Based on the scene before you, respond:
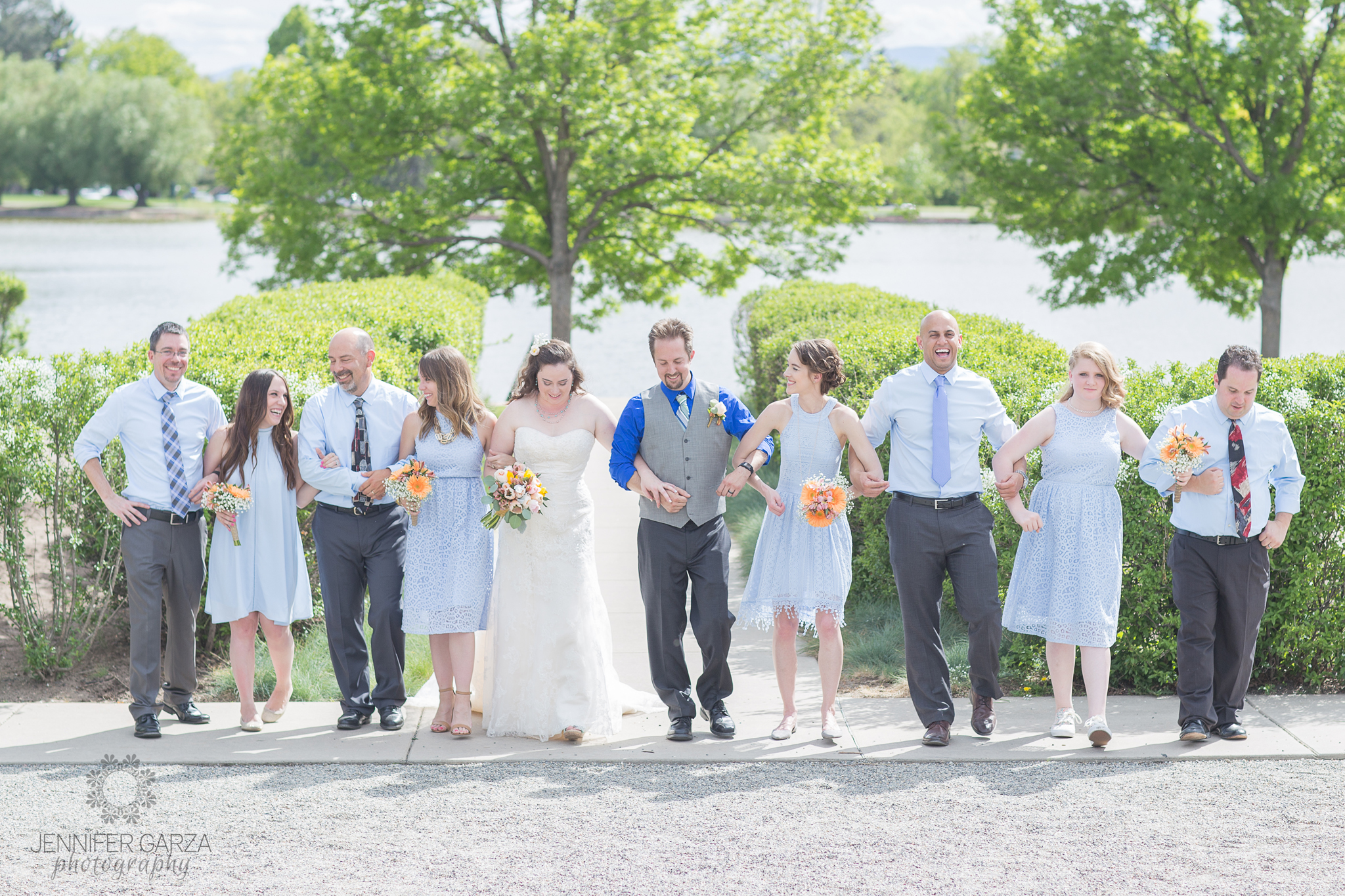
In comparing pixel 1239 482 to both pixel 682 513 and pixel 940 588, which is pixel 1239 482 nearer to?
pixel 940 588

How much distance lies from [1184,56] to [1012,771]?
577 inches

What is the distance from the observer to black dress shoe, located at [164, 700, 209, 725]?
6.28 m

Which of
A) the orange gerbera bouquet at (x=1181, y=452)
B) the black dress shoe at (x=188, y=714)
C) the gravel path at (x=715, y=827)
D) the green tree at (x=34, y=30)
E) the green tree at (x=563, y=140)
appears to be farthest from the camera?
the green tree at (x=34, y=30)

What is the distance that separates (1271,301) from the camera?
1792 cm

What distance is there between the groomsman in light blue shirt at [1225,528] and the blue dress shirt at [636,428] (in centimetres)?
194

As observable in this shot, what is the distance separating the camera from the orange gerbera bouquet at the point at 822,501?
18.9 feet

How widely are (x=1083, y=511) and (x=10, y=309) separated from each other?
632 inches

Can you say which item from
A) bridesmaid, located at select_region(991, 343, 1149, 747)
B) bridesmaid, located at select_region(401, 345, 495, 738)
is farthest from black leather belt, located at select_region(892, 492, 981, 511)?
bridesmaid, located at select_region(401, 345, 495, 738)

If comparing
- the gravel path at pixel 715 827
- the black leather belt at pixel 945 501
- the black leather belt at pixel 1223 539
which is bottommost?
the gravel path at pixel 715 827

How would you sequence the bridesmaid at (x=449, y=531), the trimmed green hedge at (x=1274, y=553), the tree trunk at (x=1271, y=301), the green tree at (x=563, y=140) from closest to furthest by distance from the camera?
the bridesmaid at (x=449, y=531) < the trimmed green hedge at (x=1274, y=553) < the green tree at (x=563, y=140) < the tree trunk at (x=1271, y=301)

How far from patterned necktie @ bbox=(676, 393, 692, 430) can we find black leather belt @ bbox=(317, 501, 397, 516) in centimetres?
149

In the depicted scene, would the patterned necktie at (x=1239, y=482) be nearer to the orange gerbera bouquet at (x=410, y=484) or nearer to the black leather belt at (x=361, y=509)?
the orange gerbera bouquet at (x=410, y=484)

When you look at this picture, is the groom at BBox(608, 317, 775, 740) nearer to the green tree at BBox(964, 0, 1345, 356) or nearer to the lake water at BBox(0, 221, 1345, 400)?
the green tree at BBox(964, 0, 1345, 356)

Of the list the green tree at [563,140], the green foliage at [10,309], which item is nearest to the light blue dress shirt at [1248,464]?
the green tree at [563,140]
